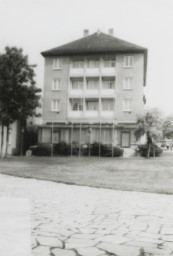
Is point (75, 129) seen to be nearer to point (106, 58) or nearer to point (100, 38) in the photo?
point (106, 58)

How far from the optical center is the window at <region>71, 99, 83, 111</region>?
34.9 metres

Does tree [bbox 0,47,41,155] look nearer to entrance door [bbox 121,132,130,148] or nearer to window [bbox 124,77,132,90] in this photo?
entrance door [bbox 121,132,130,148]

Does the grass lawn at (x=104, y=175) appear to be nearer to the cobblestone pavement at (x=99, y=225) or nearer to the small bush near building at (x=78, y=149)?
the cobblestone pavement at (x=99, y=225)

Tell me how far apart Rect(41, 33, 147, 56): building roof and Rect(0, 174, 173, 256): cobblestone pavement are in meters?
27.3

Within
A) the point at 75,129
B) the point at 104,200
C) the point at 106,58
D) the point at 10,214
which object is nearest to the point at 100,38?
the point at 106,58

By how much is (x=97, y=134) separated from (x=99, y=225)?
89.2 feet

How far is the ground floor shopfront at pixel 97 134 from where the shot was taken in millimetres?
31984

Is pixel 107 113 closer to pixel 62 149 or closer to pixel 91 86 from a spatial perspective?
pixel 91 86

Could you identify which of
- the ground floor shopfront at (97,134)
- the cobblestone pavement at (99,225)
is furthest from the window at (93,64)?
the cobblestone pavement at (99,225)

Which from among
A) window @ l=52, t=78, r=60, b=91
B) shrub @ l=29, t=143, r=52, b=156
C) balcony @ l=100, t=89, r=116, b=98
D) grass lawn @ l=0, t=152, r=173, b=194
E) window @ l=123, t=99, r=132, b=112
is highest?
window @ l=52, t=78, r=60, b=91

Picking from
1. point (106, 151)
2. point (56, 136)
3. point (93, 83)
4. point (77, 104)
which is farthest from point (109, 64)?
point (106, 151)

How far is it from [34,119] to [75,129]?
3740 millimetres

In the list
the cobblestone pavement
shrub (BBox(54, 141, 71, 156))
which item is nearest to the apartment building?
shrub (BBox(54, 141, 71, 156))

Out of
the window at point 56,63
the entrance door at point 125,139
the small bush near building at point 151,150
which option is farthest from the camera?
the window at point 56,63
